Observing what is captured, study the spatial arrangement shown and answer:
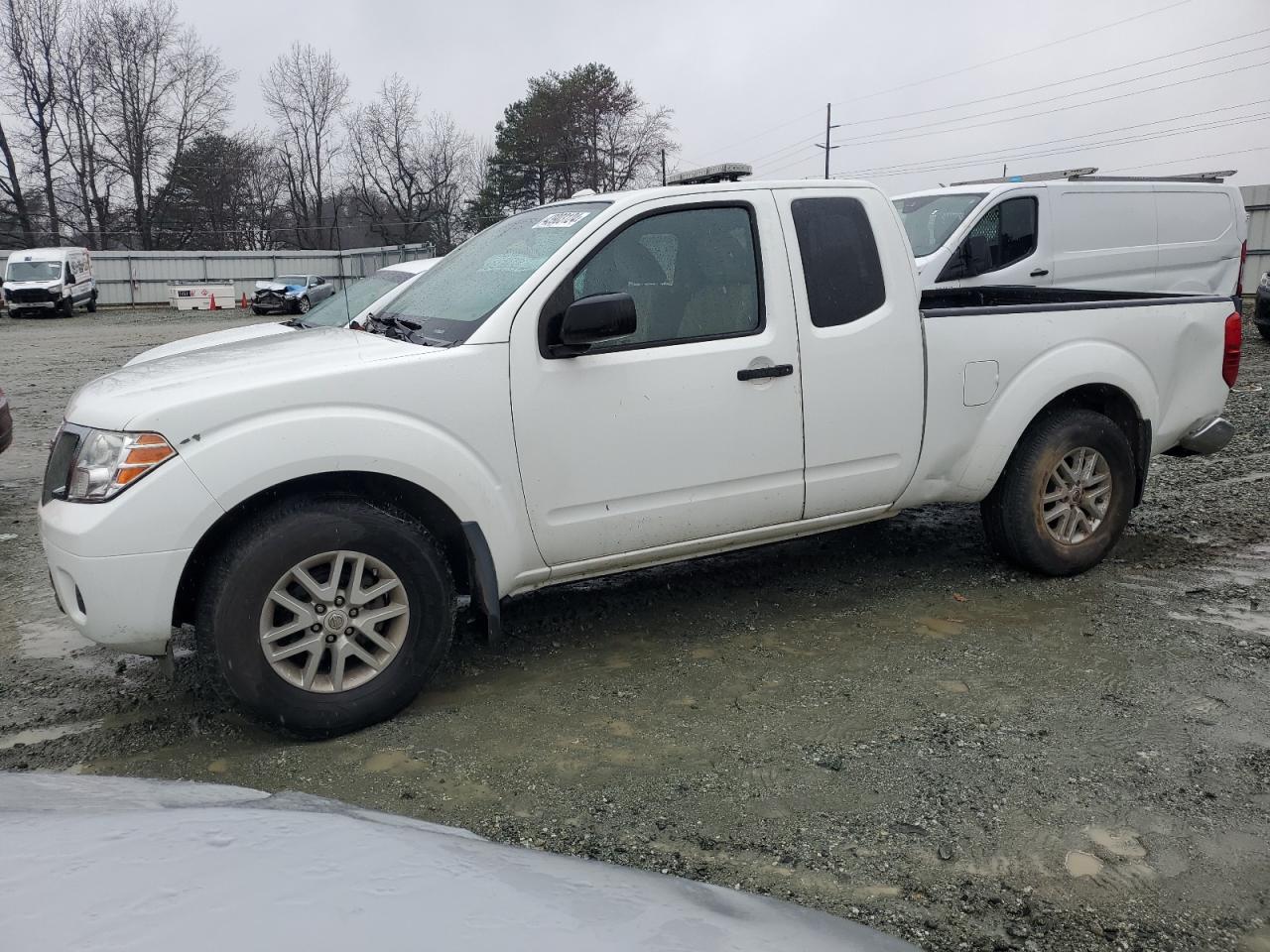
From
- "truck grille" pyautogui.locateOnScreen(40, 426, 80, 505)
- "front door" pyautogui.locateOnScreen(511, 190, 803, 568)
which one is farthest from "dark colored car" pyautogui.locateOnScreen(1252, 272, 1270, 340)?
"truck grille" pyautogui.locateOnScreen(40, 426, 80, 505)

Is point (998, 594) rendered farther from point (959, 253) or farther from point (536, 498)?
point (959, 253)

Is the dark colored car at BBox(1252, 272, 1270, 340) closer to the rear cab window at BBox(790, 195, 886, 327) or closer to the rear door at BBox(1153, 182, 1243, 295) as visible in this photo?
the rear door at BBox(1153, 182, 1243, 295)

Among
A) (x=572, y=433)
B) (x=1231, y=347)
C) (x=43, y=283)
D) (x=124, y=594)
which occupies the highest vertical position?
(x=43, y=283)

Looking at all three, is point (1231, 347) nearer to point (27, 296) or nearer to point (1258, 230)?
point (1258, 230)

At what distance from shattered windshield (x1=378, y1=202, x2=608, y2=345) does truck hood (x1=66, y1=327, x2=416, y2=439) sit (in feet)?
0.63

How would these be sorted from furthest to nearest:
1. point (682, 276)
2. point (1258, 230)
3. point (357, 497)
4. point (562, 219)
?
point (1258, 230), point (562, 219), point (682, 276), point (357, 497)

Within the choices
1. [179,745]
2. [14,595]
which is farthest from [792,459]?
[14,595]

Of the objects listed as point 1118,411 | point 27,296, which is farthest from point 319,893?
point 27,296

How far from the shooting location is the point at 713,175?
462cm

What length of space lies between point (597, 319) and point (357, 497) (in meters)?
1.06

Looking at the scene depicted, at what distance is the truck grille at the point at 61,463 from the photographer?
3.39 m

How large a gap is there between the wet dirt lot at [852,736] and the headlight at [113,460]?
3.10 feet

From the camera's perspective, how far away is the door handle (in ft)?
13.4

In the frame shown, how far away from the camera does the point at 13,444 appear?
9438mm
